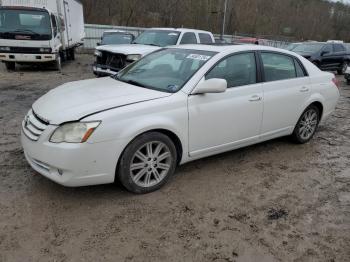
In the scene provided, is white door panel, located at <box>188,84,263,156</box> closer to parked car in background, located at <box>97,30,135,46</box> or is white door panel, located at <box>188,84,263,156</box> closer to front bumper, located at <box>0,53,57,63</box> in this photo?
front bumper, located at <box>0,53,57,63</box>

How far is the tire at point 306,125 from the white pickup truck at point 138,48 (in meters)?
3.93

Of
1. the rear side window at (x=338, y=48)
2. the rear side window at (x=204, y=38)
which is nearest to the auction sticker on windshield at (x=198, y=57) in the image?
the rear side window at (x=204, y=38)

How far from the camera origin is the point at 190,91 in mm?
3969

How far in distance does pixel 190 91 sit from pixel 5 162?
8.49ft

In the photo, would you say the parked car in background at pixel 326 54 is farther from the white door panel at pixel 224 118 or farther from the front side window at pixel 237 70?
the white door panel at pixel 224 118

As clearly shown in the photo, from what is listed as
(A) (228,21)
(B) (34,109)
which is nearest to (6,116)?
(B) (34,109)

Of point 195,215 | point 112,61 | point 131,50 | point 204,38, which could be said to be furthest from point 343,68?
point 195,215

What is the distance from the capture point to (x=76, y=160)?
10.8ft

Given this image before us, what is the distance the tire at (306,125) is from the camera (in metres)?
5.55

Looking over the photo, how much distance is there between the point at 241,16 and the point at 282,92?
4118 centimetres

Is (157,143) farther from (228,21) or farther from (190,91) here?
(228,21)

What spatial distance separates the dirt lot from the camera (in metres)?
2.96

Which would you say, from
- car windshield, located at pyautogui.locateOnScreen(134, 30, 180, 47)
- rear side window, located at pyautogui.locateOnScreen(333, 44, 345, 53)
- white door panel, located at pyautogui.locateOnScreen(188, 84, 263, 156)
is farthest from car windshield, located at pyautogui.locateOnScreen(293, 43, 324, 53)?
white door panel, located at pyautogui.locateOnScreen(188, 84, 263, 156)

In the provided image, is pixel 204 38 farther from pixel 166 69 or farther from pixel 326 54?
pixel 326 54
